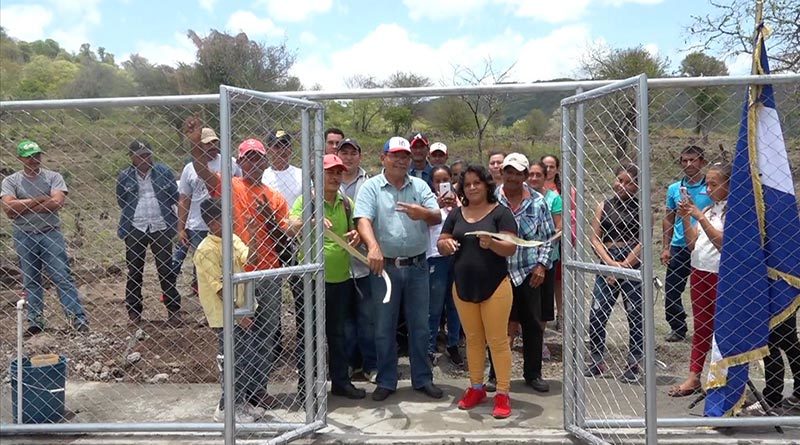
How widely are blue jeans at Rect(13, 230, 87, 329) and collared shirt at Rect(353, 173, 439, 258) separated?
3704 millimetres

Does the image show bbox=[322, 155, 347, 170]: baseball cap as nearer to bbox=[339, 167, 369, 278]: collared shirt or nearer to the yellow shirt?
bbox=[339, 167, 369, 278]: collared shirt

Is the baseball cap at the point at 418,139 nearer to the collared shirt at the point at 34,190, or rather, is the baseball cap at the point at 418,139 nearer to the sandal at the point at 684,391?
the sandal at the point at 684,391

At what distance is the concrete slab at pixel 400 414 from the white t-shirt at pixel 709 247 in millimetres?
1063

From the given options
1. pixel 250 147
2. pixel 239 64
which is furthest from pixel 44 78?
pixel 250 147

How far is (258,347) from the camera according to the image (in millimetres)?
4656

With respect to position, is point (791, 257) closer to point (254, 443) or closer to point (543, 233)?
point (543, 233)

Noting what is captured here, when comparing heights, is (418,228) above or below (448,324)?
above

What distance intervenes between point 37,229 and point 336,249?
350cm

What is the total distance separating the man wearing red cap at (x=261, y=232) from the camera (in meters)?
4.43

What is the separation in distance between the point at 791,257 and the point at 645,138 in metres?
1.54

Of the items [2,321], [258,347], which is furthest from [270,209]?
[2,321]

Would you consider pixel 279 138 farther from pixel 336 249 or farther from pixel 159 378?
pixel 159 378

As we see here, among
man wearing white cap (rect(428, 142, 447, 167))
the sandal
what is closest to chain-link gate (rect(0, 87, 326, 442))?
man wearing white cap (rect(428, 142, 447, 167))

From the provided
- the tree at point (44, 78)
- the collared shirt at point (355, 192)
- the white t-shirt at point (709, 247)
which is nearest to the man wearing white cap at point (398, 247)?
the collared shirt at point (355, 192)
